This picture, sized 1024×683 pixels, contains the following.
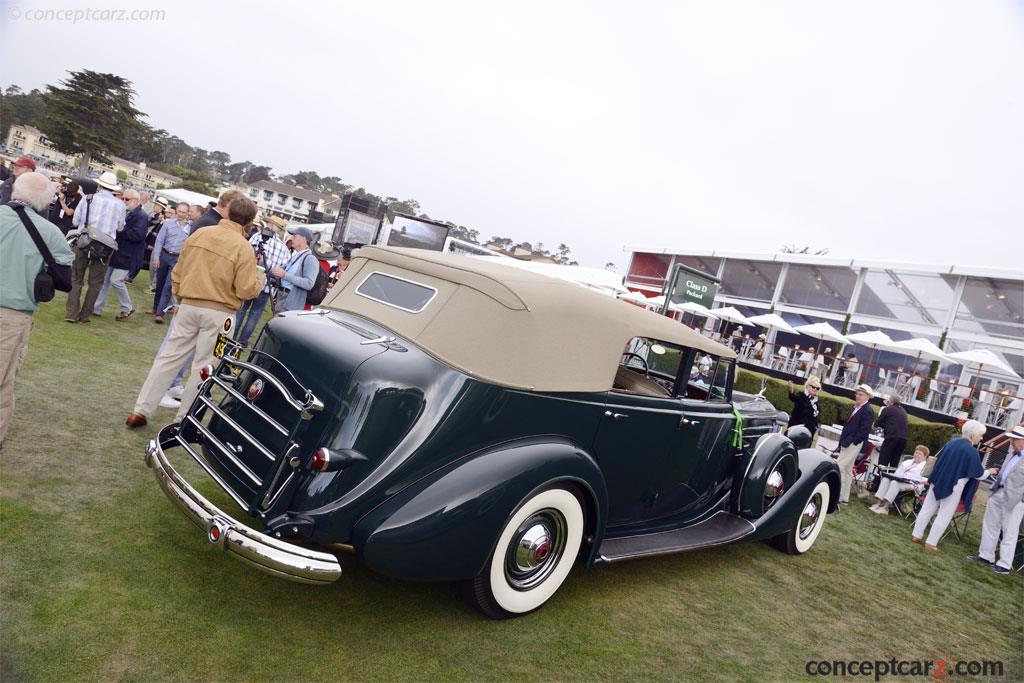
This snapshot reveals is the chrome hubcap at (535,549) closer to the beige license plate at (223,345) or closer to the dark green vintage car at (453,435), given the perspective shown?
the dark green vintage car at (453,435)

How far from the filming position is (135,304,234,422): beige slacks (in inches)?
192

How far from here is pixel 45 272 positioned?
3.82 m

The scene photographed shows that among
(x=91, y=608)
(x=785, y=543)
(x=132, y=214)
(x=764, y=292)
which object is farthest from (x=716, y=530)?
(x=764, y=292)

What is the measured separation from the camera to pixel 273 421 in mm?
3197

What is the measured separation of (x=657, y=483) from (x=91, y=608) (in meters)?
3.25

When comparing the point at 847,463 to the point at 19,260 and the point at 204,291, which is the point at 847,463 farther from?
the point at 19,260

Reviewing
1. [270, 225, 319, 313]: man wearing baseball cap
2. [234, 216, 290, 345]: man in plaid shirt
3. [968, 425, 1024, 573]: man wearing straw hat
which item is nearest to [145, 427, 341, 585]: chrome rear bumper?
[270, 225, 319, 313]: man wearing baseball cap

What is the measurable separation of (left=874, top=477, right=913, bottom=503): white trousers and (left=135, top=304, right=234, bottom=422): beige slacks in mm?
9152

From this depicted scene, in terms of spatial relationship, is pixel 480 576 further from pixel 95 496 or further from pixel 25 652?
pixel 95 496

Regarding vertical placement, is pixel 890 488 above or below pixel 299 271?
below

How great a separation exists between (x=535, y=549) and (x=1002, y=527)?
7194 millimetres

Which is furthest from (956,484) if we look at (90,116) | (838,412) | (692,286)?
(90,116)

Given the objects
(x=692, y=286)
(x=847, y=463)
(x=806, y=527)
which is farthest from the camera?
(x=692, y=286)

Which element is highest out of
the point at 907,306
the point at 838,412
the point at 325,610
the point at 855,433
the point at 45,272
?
the point at 907,306
